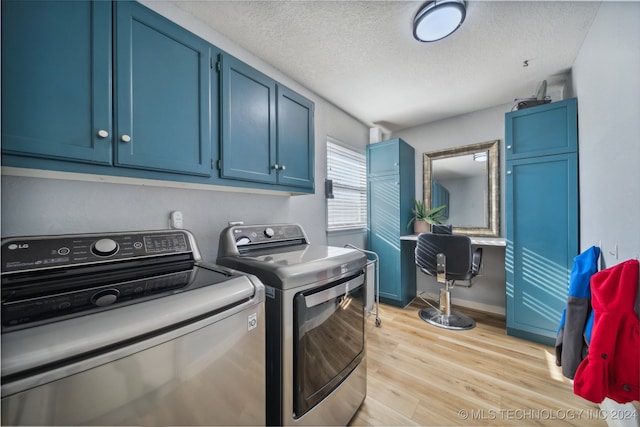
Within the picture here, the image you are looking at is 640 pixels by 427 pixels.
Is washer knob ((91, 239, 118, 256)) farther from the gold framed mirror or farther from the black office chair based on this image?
the gold framed mirror

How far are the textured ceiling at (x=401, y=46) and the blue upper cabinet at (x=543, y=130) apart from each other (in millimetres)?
372

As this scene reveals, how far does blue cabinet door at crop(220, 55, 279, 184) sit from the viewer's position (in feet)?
4.54

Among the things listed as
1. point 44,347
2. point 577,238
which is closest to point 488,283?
point 577,238

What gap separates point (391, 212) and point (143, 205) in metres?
2.57

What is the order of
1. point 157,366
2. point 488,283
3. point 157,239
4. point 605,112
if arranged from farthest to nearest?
point 488,283 < point 605,112 < point 157,239 < point 157,366

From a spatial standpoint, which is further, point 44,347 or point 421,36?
point 421,36

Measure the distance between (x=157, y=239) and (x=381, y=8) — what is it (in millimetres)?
1927

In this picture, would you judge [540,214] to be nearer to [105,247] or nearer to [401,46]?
[401,46]

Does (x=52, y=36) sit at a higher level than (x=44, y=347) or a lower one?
higher

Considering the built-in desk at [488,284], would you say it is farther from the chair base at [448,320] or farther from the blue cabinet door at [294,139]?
the blue cabinet door at [294,139]

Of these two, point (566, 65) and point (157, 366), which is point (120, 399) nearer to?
point (157, 366)

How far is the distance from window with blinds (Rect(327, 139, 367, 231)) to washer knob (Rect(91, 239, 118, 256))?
1912 millimetres

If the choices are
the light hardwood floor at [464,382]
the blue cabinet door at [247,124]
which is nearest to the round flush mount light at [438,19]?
the blue cabinet door at [247,124]

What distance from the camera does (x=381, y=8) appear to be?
1490 mm
